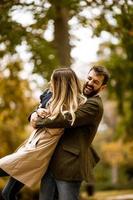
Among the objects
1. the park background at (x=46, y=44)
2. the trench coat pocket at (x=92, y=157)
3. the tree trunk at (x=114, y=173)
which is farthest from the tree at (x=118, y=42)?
the tree trunk at (x=114, y=173)

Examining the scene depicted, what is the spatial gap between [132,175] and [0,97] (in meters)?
26.8

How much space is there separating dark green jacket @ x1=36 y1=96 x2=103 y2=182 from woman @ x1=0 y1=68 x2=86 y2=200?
5 cm

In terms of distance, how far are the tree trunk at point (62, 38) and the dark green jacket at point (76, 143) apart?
7.31 meters

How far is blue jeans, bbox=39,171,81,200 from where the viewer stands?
4.38 metres

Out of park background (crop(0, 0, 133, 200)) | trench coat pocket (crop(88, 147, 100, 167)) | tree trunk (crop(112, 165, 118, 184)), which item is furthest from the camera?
tree trunk (crop(112, 165, 118, 184))

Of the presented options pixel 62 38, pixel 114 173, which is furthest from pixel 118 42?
pixel 114 173

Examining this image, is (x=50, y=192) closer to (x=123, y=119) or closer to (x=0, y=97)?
(x=0, y=97)

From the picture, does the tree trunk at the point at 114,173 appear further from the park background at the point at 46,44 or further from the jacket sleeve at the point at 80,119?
the jacket sleeve at the point at 80,119

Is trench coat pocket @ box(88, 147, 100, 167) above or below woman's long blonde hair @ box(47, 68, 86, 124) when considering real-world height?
below

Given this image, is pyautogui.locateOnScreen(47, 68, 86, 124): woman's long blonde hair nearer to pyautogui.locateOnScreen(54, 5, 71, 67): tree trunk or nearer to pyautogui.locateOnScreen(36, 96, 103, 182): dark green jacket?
pyautogui.locateOnScreen(36, 96, 103, 182): dark green jacket

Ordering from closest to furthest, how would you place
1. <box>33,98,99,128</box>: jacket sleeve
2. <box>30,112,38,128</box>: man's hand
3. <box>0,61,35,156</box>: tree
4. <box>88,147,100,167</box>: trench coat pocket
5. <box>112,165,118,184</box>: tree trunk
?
1. <box>33,98,99,128</box>: jacket sleeve
2. <box>30,112,38,128</box>: man's hand
3. <box>88,147,100,167</box>: trench coat pocket
4. <box>0,61,35,156</box>: tree
5. <box>112,165,118,184</box>: tree trunk

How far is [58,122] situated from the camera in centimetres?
432

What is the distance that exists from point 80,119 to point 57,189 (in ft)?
1.95

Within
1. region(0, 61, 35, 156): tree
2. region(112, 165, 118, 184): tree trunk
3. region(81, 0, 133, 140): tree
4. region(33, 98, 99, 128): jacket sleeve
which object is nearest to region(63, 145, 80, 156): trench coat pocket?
region(33, 98, 99, 128): jacket sleeve
